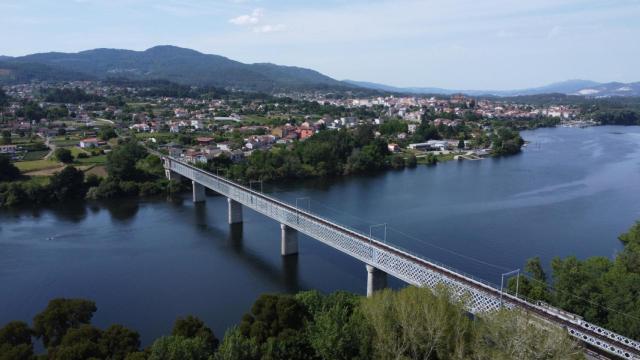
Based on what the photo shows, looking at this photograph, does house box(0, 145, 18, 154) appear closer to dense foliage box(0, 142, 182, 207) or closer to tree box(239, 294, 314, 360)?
dense foliage box(0, 142, 182, 207)

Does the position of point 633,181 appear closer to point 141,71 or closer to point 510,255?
point 510,255

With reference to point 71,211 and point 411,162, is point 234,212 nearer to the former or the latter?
point 71,211

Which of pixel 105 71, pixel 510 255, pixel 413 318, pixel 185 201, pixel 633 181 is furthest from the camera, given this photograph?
pixel 105 71

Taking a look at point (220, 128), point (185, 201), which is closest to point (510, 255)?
point (185, 201)

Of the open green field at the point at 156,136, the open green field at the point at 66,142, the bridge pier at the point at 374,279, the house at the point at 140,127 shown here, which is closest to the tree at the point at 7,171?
the open green field at the point at 66,142

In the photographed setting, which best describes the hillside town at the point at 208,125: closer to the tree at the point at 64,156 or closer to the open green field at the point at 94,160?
the open green field at the point at 94,160

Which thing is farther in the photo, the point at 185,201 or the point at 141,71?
the point at 141,71
